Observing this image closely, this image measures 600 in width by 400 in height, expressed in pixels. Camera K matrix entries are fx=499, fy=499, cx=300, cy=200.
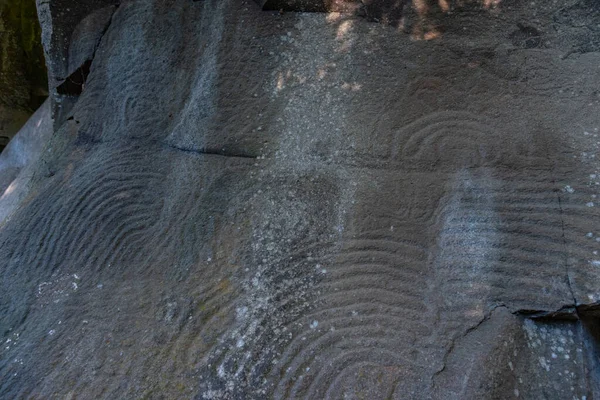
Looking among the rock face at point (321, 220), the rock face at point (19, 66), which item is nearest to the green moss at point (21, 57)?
the rock face at point (19, 66)

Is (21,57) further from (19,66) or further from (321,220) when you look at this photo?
(321,220)

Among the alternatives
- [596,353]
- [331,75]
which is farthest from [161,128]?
[596,353]

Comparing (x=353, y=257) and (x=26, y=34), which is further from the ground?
(x=26, y=34)

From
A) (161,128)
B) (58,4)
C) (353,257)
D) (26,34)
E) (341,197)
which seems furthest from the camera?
(26,34)

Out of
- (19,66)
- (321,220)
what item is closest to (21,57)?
(19,66)

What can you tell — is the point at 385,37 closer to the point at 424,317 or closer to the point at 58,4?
the point at 424,317

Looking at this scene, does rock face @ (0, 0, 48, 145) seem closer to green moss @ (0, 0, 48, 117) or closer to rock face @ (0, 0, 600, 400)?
green moss @ (0, 0, 48, 117)

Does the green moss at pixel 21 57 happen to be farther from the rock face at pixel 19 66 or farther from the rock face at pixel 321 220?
the rock face at pixel 321 220

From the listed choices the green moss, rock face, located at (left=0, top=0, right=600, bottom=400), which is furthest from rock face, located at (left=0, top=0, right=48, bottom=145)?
rock face, located at (left=0, top=0, right=600, bottom=400)
